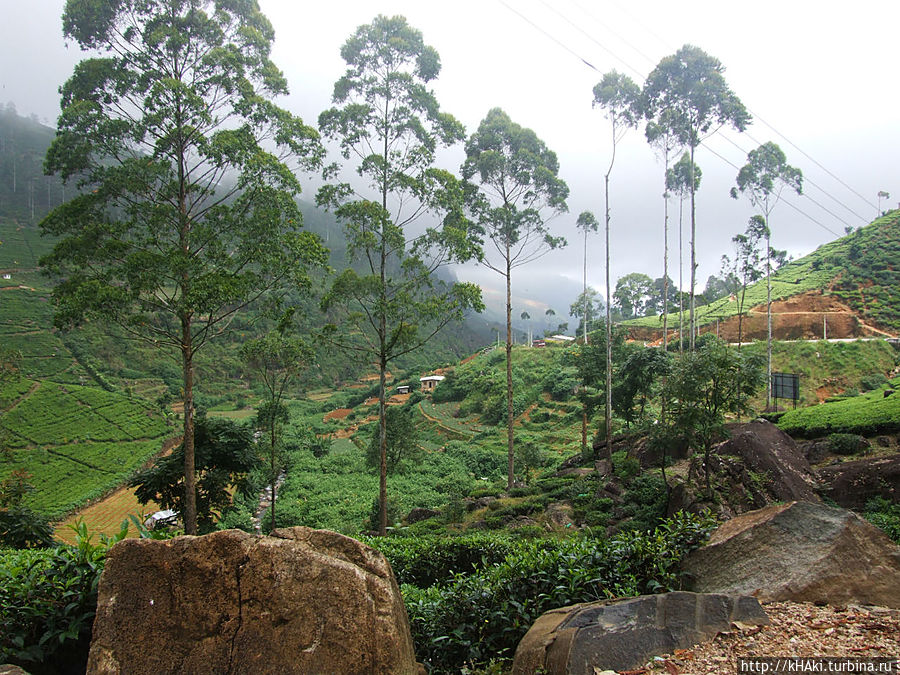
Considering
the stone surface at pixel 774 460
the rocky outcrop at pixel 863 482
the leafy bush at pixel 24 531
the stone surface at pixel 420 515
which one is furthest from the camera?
the stone surface at pixel 420 515

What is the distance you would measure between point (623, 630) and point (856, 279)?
56574 mm

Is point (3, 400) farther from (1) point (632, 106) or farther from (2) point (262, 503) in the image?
(1) point (632, 106)

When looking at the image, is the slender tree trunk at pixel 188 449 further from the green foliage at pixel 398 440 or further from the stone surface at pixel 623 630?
the green foliage at pixel 398 440

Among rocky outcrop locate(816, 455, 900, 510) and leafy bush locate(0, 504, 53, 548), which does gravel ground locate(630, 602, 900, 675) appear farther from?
leafy bush locate(0, 504, 53, 548)

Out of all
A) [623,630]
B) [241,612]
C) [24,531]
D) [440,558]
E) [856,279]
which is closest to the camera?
[241,612]

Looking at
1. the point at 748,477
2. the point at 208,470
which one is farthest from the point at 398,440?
the point at 748,477

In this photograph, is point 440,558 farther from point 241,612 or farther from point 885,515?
point 885,515

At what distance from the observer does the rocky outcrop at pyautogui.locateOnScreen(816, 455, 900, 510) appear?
10133mm

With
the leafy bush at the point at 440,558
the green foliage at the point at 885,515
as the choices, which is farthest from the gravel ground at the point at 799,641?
the green foliage at the point at 885,515

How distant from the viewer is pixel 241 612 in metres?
3.19

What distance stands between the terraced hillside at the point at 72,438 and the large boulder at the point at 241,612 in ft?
105

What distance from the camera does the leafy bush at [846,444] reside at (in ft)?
40.4

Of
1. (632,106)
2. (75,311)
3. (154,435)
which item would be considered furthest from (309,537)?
(154,435)

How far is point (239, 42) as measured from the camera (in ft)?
35.3
